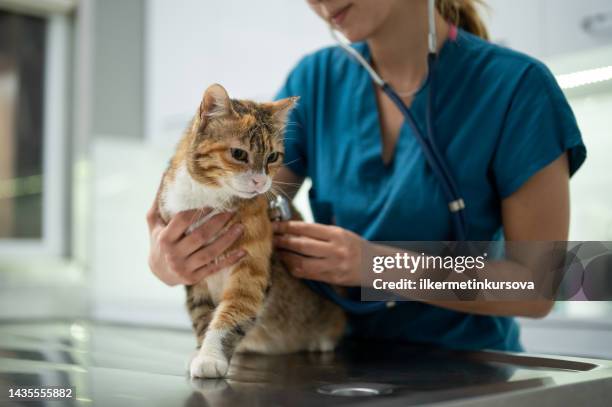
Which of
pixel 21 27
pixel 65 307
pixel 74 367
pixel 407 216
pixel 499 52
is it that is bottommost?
pixel 65 307

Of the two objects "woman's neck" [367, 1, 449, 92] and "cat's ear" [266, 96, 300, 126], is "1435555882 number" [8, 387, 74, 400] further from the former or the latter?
"woman's neck" [367, 1, 449, 92]

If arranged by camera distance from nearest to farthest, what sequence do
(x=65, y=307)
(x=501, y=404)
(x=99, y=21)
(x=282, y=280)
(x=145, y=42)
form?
(x=501, y=404) < (x=282, y=280) < (x=145, y=42) < (x=99, y=21) < (x=65, y=307)

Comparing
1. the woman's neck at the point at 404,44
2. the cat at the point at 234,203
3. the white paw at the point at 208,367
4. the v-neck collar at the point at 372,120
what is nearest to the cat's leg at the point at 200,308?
the cat at the point at 234,203

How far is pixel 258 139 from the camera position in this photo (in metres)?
0.67

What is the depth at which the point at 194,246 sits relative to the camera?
690 millimetres

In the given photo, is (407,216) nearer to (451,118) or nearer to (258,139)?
(451,118)

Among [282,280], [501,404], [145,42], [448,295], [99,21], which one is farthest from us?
[99,21]

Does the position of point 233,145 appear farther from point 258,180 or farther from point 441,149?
point 441,149

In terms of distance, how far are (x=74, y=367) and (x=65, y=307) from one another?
155cm

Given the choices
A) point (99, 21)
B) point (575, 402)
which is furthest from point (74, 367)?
point (99, 21)

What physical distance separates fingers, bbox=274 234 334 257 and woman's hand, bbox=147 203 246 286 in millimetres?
81

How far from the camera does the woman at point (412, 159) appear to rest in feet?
2.54

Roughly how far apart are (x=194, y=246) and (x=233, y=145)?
5.2 inches

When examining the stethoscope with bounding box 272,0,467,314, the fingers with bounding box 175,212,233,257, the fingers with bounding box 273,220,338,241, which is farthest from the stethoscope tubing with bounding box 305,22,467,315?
the fingers with bounding box 175,212,233,257
